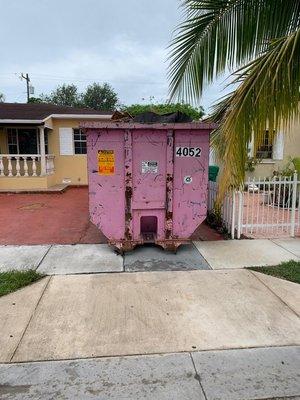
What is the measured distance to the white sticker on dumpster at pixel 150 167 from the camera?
5.51 meters

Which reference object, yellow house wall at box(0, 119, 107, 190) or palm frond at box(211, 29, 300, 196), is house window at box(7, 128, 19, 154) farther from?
palm frond at box(211, 29, 300, 196)

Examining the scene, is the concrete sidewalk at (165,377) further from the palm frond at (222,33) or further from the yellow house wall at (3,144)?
the yellow house wall at (3,144)

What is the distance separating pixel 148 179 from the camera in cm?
557

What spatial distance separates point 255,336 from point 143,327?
3.65ft

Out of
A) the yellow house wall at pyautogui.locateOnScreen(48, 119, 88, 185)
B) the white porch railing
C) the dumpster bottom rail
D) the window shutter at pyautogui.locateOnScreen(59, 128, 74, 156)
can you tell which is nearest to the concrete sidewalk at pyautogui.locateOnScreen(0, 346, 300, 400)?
the dumpster bottom rail

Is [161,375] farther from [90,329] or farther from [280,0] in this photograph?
[280,0]

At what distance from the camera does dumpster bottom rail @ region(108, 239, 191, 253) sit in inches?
222

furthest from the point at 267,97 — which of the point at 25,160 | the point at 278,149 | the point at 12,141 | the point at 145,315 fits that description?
the point at 12,141

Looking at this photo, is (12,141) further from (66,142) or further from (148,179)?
(148,179)

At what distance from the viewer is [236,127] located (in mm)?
3576

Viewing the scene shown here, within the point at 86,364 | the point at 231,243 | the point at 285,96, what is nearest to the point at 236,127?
the point at 285,96

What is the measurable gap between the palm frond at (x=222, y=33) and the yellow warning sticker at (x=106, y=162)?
179cm

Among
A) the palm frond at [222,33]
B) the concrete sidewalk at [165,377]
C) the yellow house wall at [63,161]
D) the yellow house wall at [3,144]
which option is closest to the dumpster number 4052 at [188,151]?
the palm frond at [222,33]

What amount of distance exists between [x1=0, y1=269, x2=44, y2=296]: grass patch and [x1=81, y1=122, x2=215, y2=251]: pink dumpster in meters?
1.31
